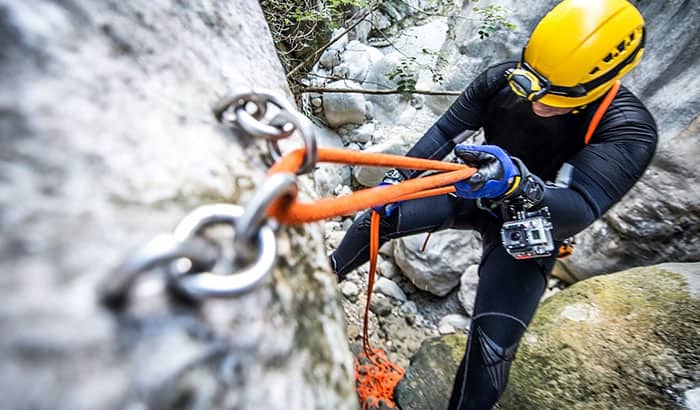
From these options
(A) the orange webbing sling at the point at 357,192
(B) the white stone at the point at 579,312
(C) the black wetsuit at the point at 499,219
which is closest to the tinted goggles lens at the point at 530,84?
(C) the black wetsuit at the point at 499,219

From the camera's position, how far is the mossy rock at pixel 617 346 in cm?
138

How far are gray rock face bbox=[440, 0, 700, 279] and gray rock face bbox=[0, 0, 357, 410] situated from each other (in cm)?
280

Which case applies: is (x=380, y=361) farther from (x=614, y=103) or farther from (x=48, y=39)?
(x=48, y=39)

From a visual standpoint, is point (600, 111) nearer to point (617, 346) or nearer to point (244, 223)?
point (617, 346)

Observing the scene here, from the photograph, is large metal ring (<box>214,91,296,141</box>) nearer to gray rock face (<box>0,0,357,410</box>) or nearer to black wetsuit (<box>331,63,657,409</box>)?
gray rock face (<box>0,0,357,410</box>)

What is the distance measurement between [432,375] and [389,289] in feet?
2.66

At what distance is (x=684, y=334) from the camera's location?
4.74 feet

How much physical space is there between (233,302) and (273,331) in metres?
0.06

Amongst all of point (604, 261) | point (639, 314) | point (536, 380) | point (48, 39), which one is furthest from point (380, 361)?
point (48, 39)

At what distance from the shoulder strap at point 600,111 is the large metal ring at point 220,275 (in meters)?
1.63

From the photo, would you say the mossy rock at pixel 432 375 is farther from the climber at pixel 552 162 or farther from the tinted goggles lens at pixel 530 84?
the tinted goggles lens at pixel 530 84

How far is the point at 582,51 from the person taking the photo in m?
1.27

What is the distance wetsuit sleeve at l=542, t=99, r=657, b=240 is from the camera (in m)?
1.24

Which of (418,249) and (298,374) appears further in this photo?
(418,249)
